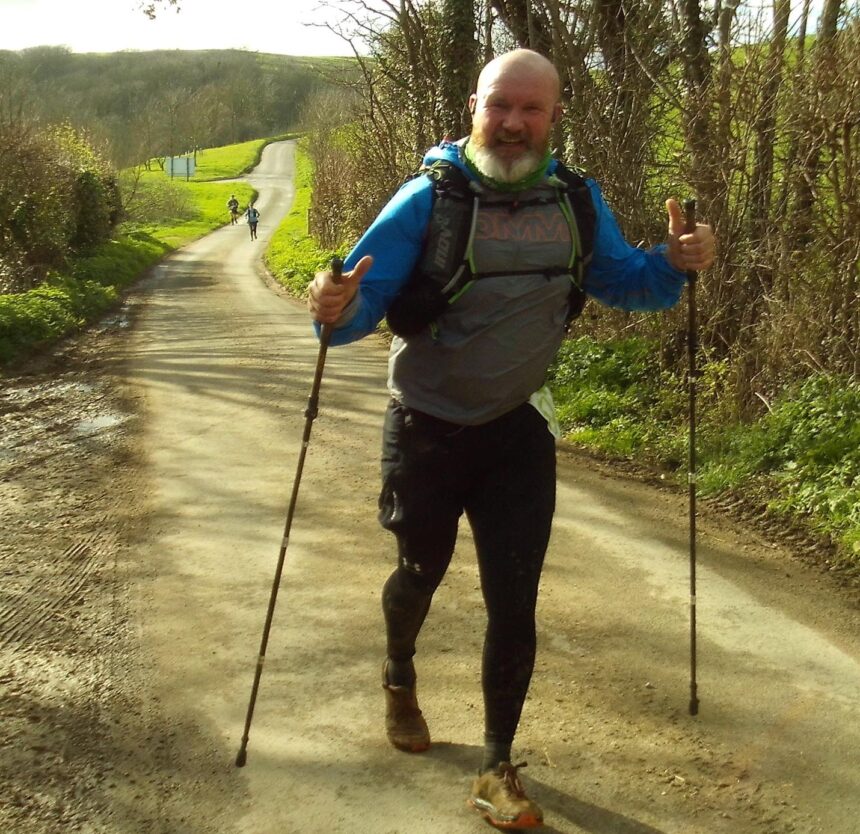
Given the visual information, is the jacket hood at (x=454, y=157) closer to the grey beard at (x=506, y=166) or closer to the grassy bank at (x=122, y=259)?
the grey beard at (x=506, y=166)

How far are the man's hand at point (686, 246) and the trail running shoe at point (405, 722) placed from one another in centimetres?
173

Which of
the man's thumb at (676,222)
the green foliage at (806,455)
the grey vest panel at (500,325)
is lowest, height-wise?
the green foliage at (806,455)

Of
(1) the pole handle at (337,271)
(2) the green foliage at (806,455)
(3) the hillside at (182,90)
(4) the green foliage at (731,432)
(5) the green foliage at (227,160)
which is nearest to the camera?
(1) the pole handle at (337,271)

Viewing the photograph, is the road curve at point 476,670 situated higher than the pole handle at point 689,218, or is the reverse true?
the pole handle at point 689,218

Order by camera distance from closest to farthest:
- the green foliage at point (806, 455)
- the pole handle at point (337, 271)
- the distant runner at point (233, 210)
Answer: the pole handle at point (337, 271), the green foliage at point (806, 455), the distant runner at point (233, 210)

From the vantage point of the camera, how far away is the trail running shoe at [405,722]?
3523mm

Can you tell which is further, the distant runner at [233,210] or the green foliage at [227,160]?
the green foliage at [227,160]

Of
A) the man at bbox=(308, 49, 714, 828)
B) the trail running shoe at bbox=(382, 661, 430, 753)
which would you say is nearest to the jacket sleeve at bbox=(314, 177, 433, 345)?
the man at bbox=(308, 49, 714, 828)

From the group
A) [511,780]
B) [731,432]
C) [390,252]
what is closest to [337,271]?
[390,252]

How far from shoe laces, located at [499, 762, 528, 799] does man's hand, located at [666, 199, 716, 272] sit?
1710mm

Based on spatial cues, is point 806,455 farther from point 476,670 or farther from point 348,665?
point 348,665

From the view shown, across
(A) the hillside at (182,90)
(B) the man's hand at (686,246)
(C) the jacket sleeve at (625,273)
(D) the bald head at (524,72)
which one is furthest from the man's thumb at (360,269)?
(A) the hillside at (182,90)

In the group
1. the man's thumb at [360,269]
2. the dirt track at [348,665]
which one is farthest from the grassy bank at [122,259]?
the man's thumb at [360,269]

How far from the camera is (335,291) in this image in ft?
9.52
